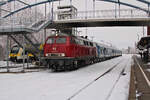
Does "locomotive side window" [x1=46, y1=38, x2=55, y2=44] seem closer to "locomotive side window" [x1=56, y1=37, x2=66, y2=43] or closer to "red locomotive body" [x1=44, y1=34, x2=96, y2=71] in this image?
"red locomotive body" [x1=44, y1=34, x2=96, y2=71]

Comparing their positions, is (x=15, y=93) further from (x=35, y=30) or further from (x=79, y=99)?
(x=35, y=30)

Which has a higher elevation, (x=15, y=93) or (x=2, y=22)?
(x=2, y=22)

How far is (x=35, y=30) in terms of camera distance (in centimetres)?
2020

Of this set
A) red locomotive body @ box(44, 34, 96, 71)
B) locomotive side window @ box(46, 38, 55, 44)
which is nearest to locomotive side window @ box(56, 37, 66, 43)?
red locomotive body @ box(44, 34, 96, 71)

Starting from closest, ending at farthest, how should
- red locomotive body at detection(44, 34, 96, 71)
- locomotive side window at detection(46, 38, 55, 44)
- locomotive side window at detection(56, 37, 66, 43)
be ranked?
1. red locomotive body at detection(44, 34, 96, 71)
2. locomotive side window at detection(56, 37, 66, 43)
3. locomotive side window at detection(46, 38, 55, 44)

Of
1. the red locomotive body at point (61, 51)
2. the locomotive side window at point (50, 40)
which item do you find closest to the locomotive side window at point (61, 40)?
the red locomotive body at point (61, 51)

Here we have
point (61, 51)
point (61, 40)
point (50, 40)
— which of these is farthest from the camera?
point (50, 40)

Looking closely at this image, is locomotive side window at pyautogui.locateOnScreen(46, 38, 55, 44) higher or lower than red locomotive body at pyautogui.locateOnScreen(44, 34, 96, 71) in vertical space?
higher

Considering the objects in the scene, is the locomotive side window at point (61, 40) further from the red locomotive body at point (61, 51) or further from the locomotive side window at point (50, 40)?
the locomotive side window at point (50, 40)

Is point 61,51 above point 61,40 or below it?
below

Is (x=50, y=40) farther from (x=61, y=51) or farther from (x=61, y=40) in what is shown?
(x=61, y=51)

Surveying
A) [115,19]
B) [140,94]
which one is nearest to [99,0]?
[115,19]

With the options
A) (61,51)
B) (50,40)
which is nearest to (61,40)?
(50,40)

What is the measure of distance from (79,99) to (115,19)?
16.5 metres
